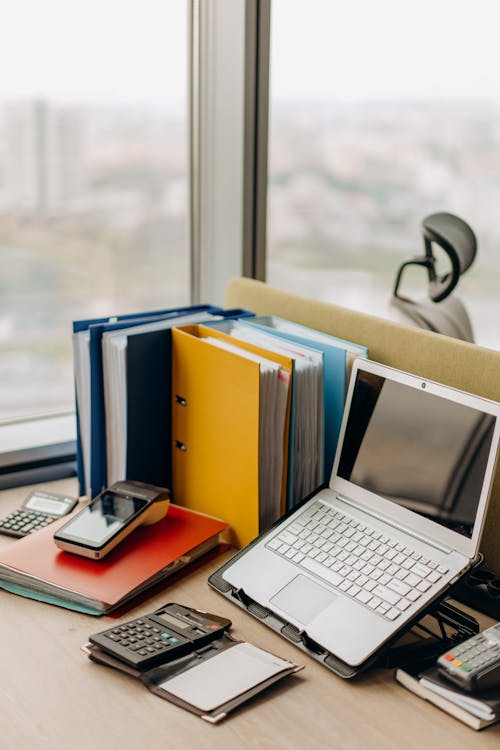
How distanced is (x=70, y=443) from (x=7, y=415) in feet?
0.66

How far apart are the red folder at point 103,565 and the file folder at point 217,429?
0.06m

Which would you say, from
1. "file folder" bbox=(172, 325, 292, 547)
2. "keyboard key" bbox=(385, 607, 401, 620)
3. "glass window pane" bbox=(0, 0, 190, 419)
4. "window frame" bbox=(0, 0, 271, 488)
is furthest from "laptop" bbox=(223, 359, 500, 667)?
"glass window pane" bbox=(0, 0, 190, 419)

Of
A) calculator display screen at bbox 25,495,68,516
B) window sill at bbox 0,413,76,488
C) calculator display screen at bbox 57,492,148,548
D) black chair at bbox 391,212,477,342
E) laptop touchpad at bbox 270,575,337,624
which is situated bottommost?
window sill at bbox 0,413,76,488

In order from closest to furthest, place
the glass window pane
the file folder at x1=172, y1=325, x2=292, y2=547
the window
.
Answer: the file folder at x1=172, y1=325, x2=292, y2=547
the glass window pane
the window

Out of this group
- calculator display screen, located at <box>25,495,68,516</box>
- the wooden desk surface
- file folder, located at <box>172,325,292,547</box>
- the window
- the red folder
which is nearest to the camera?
the wooden desk surface

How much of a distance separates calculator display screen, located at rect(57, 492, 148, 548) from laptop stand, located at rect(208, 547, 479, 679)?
0.63ft

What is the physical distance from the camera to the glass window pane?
66.4 inches

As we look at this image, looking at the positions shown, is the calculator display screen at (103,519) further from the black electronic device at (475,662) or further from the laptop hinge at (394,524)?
the black electronic device at (475,662)

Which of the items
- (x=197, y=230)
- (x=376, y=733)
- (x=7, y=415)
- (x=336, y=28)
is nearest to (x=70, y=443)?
(x=7, y=415)

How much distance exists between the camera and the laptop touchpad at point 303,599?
106 centimetres

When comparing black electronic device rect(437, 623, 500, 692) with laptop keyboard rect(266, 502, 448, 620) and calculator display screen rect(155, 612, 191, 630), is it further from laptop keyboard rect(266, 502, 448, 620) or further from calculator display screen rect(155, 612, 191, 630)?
calculator display screen rect(155, 612, 191, 630)

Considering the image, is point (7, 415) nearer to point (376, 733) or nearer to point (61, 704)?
point (61, 704)

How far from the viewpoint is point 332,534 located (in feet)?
3.82

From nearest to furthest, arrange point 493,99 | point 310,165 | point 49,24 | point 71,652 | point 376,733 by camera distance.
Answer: point 376,733 → point 71,652 → point 49,24 → point 310,165 → point 493,99
